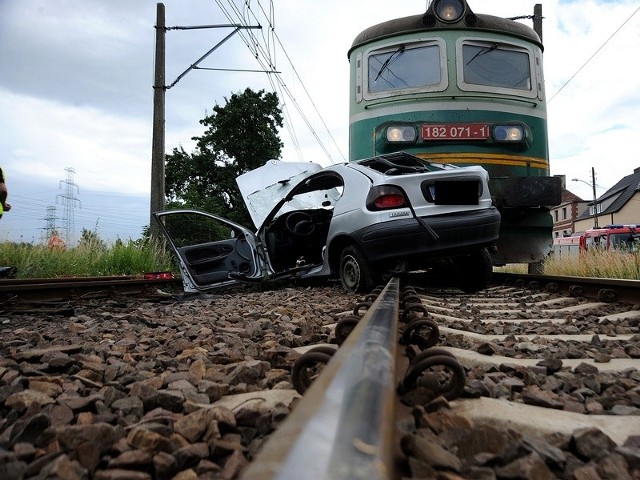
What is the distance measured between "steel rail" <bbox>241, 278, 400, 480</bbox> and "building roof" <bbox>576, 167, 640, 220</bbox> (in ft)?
153

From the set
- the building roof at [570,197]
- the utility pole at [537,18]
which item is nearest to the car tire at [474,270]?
the utility pole at [537,18]

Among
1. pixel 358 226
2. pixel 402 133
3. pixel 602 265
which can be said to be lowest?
pixel 602 265

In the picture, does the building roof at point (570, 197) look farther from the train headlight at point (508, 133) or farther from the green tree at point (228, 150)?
the train headlight at point (508, 133)

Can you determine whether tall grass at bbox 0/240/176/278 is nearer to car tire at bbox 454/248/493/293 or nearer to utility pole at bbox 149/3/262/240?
utility pole at bbox 149/3/262/240

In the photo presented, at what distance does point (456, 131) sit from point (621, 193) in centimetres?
4626

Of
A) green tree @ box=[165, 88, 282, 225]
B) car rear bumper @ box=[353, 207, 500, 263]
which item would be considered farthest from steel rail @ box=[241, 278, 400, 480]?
green tree @ box=[165, 88, 282, 225]

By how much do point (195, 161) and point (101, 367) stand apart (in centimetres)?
2750

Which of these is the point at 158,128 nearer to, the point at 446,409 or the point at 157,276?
the point at 157,276

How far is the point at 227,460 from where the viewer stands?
1.13 metres

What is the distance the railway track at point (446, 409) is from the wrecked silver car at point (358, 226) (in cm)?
224

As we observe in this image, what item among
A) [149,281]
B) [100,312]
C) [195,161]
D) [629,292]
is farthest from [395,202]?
[195,161]

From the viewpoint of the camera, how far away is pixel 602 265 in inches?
340

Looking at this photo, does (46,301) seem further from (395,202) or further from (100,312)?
(395,202)

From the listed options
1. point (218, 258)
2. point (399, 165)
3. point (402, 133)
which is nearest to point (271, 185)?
point (218, 258)
